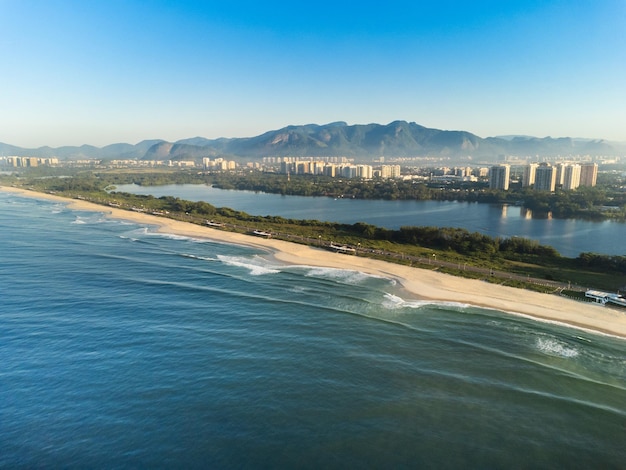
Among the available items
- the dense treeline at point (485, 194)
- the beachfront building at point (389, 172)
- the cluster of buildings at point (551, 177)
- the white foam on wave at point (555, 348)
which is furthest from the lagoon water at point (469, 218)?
the beachfront building at point (389, 172)

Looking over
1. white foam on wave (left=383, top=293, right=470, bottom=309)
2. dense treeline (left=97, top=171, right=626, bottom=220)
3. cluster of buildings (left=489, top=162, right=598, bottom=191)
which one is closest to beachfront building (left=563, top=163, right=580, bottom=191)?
cluster of buildings (left=489, top=162, right=598, bottom=191)

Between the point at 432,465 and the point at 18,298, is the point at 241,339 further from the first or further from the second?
the point at 18,298

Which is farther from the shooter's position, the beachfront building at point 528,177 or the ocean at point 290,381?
the beachfront building at point 528,177

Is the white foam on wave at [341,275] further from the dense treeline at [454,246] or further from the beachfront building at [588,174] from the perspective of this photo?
the beachfront building at [588,174]

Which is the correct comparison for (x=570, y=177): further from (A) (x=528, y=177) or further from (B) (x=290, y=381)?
(B) (x=290, y=381)

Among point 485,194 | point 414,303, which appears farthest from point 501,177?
point 414,303

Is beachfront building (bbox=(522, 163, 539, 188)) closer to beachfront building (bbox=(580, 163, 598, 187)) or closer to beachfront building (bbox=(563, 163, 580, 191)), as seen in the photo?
beachfront building (bbox=(563, 163, 580, 191))
